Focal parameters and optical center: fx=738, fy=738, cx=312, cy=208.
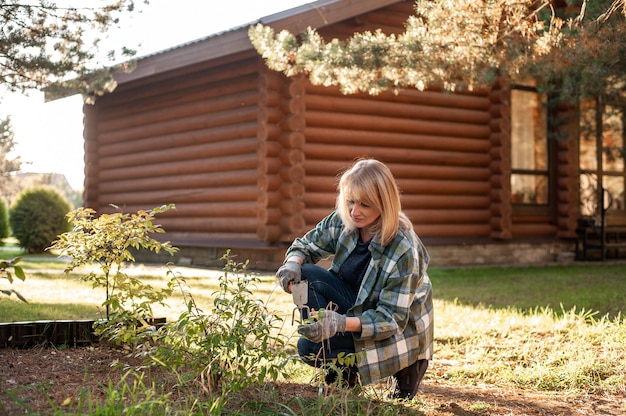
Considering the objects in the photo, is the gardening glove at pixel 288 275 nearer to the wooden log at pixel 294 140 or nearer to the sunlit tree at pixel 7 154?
the wooden log at pixel 294 140

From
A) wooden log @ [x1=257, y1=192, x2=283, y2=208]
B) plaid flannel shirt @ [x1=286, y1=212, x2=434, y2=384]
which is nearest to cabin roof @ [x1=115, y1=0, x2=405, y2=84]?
wooden log @ [x1=257, y1=192, x2=283, y2=208]

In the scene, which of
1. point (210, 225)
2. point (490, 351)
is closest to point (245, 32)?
point (210, 225)

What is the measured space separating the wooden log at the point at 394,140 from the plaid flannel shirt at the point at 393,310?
25.7ft

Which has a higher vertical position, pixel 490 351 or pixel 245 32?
pixel 245 32

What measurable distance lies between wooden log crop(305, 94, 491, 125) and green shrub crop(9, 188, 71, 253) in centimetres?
828

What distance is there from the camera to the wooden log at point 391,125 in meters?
11.5

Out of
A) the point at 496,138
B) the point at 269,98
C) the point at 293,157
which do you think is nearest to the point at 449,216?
the point at 496,138

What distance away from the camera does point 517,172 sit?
46.2 feet

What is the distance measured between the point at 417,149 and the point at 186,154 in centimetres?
410

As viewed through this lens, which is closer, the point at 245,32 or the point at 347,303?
the point at 347,303

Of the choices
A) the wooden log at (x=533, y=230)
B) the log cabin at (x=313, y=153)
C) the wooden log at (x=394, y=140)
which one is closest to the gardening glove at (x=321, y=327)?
the log cabin at (x=313, y=153)

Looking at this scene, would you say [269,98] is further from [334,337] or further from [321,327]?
[321,327]

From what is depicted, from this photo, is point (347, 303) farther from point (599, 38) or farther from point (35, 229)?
point (35, 229)

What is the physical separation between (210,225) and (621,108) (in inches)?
342
